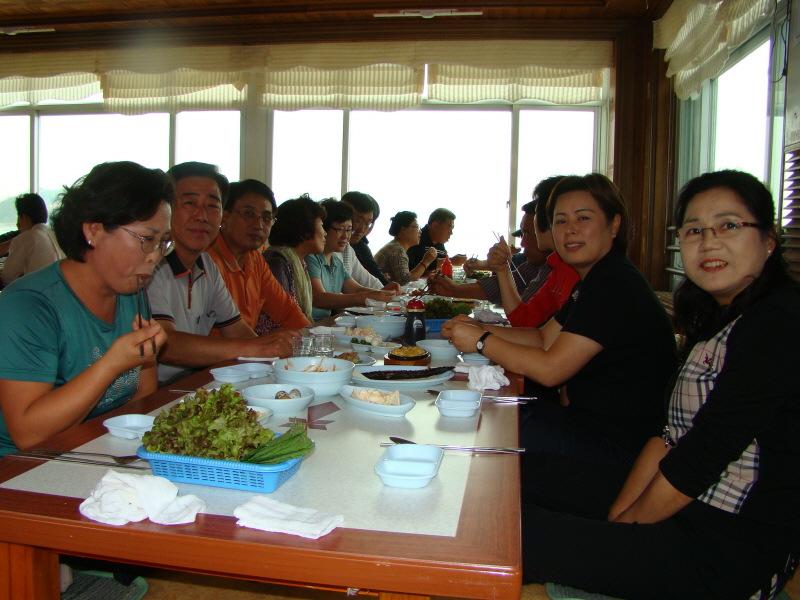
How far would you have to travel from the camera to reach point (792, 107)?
2760mm

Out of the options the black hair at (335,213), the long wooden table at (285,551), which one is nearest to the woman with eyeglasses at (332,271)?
the black hair at (335,213)

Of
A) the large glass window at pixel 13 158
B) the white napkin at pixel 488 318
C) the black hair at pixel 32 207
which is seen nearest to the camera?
the white napkin at pixel 488 318

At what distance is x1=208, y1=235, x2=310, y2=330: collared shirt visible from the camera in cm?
270

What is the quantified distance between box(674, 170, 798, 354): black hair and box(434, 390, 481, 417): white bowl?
0.53 meters

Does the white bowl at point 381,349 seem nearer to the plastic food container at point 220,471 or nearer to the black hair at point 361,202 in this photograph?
the plastic food container at point 220,471

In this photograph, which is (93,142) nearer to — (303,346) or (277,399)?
(303,346)

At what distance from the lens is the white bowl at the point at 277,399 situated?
4.16 feet

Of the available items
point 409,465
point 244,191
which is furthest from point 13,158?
point 409,465

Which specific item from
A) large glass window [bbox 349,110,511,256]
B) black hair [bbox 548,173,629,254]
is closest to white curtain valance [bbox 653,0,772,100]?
large glass window [bbox 349,110,511,256]

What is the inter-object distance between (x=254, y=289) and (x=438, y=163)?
423cm

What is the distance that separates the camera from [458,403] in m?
1.33

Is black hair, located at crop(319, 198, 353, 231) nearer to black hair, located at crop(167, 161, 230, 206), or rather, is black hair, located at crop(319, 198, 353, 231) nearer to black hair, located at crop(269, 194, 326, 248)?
black hair, located at crop(269, 194, 326, 248)

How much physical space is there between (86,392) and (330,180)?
5.79 m

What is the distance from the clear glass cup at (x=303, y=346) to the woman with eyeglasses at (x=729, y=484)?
0.76 metres
